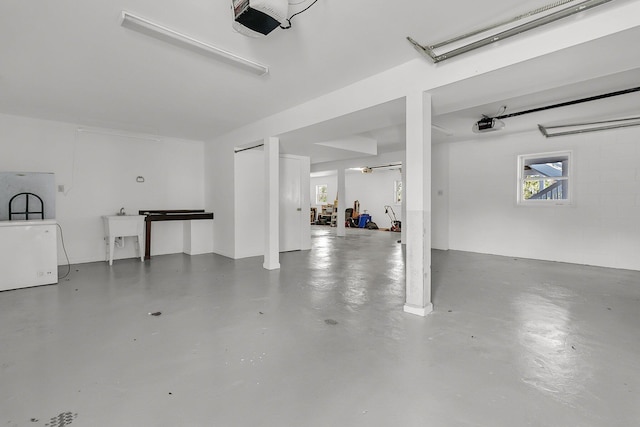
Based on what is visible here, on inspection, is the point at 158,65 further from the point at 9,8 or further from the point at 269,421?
the point at 269,421

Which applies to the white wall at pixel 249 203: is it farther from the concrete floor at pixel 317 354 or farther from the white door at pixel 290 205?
the concrete floor at pixel 317 354

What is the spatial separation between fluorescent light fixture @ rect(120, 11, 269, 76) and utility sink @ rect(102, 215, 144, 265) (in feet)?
13.0

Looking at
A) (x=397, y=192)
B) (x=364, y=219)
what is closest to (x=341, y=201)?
(x=364, y=219)

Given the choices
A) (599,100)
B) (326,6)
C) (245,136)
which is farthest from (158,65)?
(599,100)

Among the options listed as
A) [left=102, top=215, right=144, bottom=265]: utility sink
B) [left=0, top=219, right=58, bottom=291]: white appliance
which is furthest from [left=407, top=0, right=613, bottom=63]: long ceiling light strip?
[left=102, top=215, right=144, bottom=265]: utility sink

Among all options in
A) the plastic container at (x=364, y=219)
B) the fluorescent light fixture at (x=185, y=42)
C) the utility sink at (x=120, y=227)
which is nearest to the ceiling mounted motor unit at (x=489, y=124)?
the fluorescent light fixture at (x=185, y=42)

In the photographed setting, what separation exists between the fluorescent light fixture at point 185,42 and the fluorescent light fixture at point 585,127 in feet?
18.1

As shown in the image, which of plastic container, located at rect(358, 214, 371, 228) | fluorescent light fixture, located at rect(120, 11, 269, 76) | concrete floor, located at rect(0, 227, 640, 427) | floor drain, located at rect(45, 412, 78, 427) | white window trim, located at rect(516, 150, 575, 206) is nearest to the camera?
floor drain, located at rect(45, 412, 78, 427)

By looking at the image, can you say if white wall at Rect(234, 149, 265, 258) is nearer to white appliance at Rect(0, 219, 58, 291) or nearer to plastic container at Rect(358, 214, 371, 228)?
white appliance at Rect(0, 219, 58, 291)

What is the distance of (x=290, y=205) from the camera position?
23.9ft

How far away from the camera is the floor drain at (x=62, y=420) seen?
1.60 m

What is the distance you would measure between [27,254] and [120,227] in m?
1.51

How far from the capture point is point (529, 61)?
97.2 inches

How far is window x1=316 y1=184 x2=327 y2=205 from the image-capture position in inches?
629
